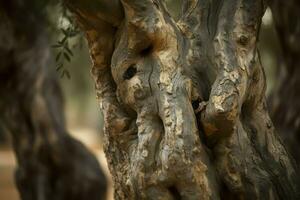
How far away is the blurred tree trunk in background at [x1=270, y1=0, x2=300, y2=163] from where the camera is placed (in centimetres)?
766

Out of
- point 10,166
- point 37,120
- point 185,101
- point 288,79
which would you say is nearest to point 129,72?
point 185,101

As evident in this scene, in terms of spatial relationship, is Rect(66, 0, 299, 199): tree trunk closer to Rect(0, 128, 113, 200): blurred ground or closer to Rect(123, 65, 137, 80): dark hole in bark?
Rect(123, 65, 137, 80): dark hole in bark

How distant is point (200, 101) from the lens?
4523 millimetres

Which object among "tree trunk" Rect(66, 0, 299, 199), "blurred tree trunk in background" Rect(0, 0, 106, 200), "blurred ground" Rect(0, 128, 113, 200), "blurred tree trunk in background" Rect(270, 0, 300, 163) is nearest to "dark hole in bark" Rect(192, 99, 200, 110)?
"tree trunk" Rect(66, 0, 299, 199)

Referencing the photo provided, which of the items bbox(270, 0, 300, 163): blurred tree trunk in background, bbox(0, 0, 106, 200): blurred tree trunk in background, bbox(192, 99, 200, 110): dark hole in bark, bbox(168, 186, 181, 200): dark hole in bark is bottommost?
bbox(168, 186, 181, 200): dark hole in bark

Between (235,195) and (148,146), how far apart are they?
0.62 metres

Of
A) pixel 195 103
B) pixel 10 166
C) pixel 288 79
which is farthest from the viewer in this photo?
pixel 10 166

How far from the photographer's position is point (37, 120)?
9.41 m

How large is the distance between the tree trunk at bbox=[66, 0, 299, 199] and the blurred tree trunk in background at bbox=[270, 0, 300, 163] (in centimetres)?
284

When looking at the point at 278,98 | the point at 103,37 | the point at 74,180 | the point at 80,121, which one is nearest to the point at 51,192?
the point at 74,180

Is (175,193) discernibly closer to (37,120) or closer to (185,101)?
(185,101)

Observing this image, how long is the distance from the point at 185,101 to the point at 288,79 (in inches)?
161

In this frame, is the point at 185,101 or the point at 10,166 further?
the point at 10,166

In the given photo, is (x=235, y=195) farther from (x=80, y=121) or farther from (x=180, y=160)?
(x=80, y=121)
